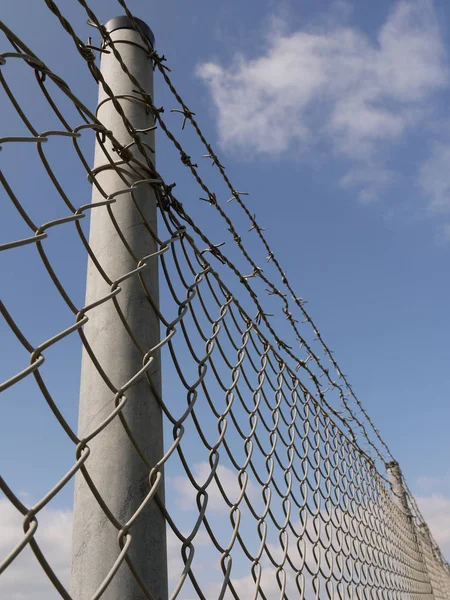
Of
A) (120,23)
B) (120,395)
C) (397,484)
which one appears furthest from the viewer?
(397,484)

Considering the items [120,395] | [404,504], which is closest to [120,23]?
[120,395]

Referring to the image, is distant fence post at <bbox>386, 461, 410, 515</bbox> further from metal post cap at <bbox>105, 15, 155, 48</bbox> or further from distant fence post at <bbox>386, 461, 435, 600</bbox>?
metal post cap at <bbox>105, 15, 155, 48</bbox>

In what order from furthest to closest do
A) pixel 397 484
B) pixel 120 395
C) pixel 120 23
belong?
pixel 397 484 → pixel 120 23 → pixel 120 395

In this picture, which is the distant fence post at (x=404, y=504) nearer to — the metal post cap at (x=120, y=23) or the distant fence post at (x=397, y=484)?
the distant fence post at (x=397, y=484)

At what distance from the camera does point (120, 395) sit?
35.1 inches

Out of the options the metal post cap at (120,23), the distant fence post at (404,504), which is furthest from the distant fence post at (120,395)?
the distant fence post at (404,504)

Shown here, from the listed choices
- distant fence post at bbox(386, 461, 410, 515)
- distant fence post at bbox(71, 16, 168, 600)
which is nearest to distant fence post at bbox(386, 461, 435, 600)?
distant fence post at bbox(386, 461, 410, 515)

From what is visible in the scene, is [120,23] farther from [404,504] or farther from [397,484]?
[404,504]

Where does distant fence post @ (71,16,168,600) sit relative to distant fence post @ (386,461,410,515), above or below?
below

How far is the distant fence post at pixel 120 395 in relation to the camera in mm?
808

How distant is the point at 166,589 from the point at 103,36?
3.41ft

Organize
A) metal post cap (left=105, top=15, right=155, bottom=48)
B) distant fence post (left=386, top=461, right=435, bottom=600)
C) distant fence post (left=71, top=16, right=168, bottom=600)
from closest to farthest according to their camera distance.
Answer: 1. distant fence post (left=71, top=16, right=168, bottom=600)
2. metal post cap (left=105, top=15, right=155, bottom=48)
3. distant fence post (left=386, top=461, right=435, bottom=600)

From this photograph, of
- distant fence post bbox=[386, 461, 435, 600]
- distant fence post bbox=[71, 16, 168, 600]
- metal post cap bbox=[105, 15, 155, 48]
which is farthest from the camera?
distant fence post bbox=[386, 461, 435, 600]

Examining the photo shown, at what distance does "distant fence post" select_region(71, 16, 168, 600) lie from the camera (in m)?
0.81
